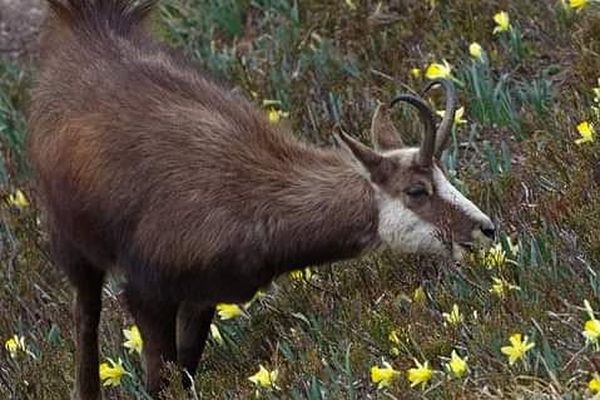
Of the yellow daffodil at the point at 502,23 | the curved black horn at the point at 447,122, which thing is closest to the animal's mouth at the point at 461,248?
the curved black horn at the point at 447,122

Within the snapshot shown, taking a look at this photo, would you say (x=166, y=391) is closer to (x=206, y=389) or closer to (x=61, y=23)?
(x=206, y=389)

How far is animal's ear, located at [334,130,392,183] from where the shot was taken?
675 cm

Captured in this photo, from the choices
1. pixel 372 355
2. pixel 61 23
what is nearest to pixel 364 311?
pixel 372 355

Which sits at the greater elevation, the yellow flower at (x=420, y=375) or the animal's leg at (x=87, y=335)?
the yellow flower at (x=420, y=375)

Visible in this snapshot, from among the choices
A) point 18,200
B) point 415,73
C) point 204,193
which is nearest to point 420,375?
point 204,193

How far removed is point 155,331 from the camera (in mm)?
7109

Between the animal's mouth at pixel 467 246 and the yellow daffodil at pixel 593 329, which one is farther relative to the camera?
the animal's mouth at pixel 467 246

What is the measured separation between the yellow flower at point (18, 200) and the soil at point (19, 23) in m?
2.84

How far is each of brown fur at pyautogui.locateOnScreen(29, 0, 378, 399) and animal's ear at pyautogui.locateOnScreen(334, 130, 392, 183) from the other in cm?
7

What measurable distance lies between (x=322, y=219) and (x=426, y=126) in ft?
1.89

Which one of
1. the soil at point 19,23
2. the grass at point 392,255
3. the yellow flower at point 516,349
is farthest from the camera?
the soil at point 19,23

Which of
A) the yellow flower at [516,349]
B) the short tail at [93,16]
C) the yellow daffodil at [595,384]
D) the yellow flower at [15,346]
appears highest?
the short tail at [93,16]

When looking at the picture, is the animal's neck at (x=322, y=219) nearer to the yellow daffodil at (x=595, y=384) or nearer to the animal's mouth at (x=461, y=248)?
the animal's mouth at (x=461, y=248)

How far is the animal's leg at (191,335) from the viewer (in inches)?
289
